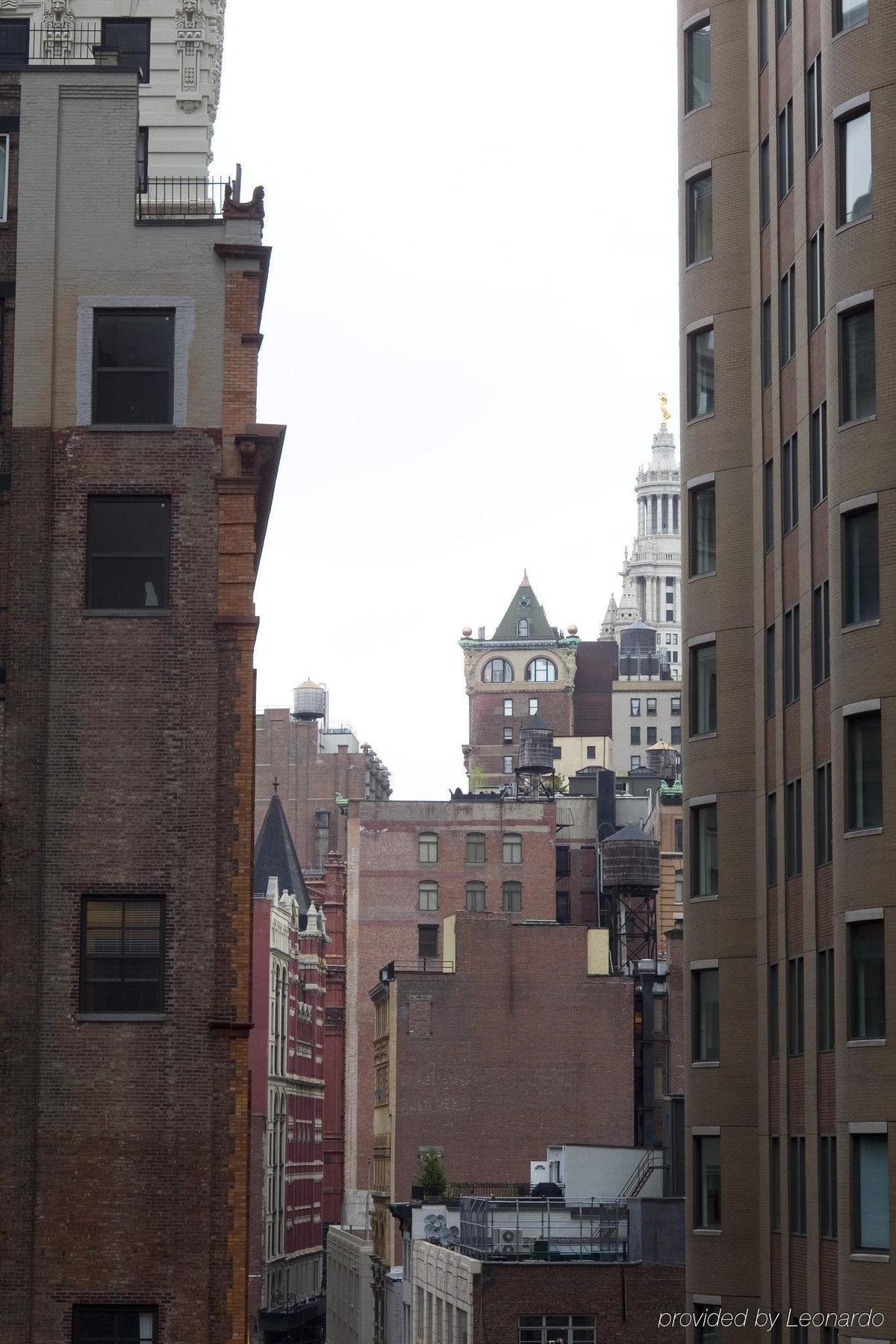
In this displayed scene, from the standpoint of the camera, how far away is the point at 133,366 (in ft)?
112

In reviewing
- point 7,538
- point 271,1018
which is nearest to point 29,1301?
point 7,538

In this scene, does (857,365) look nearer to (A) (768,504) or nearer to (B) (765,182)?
(A) (768,504)

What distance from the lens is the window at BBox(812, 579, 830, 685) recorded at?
40.8 metres

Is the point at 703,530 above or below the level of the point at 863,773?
above

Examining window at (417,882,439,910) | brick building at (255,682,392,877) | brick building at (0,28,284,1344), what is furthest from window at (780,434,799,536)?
brick building at (255,682,392,877)

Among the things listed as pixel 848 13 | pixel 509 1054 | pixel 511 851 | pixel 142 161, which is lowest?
pixel 509 1054

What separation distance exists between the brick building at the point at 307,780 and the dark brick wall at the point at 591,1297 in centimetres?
11393

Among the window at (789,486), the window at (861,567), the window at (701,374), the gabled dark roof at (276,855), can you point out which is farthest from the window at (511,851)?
the window at (861,567)

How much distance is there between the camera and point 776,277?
45.1 metres

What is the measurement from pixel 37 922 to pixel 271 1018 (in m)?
76.9

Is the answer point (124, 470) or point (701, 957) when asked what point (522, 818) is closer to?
point (701, 957)

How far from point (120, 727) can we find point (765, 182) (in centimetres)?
2133

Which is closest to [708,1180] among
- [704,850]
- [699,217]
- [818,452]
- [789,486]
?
[704,850]

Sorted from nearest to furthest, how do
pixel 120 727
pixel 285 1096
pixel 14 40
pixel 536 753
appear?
pixel 120 727 < pixel 14 40 < pixel 285 1096 < pixel 536 753
